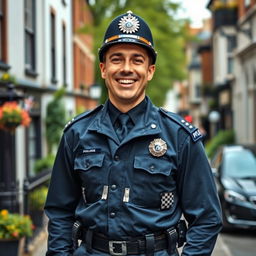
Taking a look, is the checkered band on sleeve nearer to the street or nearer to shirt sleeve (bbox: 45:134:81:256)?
shirt sleeve (bbox: 45:134:81:256)

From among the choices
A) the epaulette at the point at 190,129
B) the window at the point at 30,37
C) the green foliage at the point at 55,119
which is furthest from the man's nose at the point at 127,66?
the green foliage at the point at 55,119

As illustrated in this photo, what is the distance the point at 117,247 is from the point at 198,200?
1.57 ft

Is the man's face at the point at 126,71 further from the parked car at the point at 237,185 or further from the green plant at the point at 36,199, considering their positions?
the parked car at the point at 237,185

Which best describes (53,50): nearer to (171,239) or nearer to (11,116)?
(11,116)

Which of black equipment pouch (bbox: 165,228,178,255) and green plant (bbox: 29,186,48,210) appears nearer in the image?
black equipment pouch (bbox: 165,228,178,255)

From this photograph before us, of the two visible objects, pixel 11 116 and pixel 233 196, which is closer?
pixel 11 116

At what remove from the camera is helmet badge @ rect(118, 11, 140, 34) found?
2883 mm

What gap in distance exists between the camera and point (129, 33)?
287cm

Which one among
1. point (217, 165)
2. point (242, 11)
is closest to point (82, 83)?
point (242, 11)

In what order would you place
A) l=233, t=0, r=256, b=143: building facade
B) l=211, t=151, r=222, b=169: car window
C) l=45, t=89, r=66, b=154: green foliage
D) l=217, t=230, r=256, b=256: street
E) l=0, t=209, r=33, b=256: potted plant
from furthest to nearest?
1. l=233, t=0, r=256, b=143: building facade
2. l=45, t=89, r=66, b=154: green foliage
3. l=211, t=151, r=222, b=169: car window
4. l=217, t=230, r=256, b=256: street
5. l=0, t=209, r=33, b=256: potted plant

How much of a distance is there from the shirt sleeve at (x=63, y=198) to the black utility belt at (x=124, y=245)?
7.8 inches

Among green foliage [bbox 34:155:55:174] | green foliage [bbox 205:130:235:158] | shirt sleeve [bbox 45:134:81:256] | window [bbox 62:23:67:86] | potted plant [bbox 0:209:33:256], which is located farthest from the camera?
green foliage [bbox 205:130:235:158]

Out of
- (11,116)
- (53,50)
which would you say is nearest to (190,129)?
(11,116)

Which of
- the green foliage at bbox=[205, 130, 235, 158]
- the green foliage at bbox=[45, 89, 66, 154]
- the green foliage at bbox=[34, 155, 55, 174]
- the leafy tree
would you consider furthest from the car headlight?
the green foliage at bbox=[205, 130, 235, 158]
